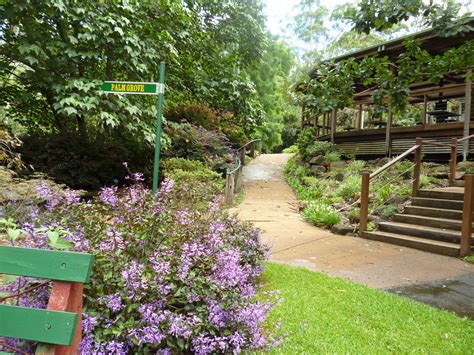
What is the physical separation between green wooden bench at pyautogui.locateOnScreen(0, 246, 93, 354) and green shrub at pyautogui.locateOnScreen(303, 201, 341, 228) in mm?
6577

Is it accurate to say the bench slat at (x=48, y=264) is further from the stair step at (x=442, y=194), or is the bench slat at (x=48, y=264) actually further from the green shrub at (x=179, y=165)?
the green shrub at (x=179, y=165)

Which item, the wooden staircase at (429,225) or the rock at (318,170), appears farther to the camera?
the rock at (318,170)

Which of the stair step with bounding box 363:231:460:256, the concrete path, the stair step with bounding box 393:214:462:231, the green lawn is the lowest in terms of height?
the green lawn

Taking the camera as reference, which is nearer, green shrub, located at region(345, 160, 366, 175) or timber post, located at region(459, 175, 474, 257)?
timber post, located at region(459, 175, 474, 257)

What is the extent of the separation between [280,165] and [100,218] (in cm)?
1514

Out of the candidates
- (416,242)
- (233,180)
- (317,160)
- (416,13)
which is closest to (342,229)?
(416,242)

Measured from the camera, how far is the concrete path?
416 cm

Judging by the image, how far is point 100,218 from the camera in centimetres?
271

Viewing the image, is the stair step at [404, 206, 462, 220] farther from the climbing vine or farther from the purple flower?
the purple flower

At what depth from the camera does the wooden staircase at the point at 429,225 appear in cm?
598

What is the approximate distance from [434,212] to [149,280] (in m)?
6.50

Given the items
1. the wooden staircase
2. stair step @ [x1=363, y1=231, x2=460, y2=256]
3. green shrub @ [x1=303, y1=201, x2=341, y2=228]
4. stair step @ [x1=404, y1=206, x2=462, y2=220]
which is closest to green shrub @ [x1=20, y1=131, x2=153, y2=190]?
→ green shrub @ [x1=303, y1=201, x2=341, y2=228]

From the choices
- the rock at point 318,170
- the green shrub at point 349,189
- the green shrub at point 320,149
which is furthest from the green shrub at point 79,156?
the green shrub at point 320,149

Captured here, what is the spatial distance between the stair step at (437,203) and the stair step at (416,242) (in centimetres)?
130
